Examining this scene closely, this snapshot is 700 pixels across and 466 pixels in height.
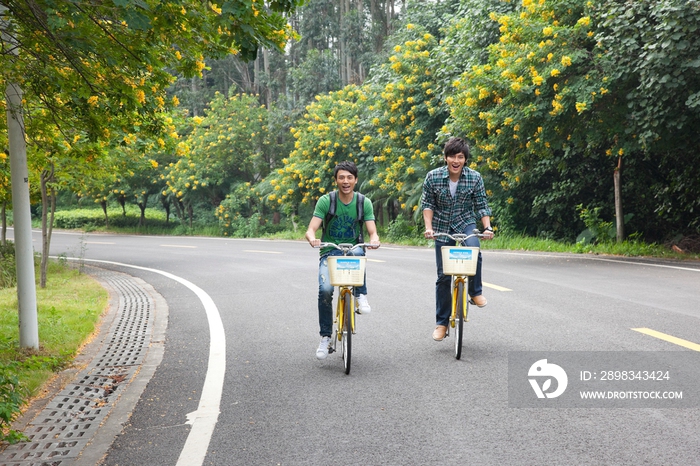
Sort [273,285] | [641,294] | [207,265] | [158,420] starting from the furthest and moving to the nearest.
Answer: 1. [207,265]
2. [273,285]
3. [641,294]
4. [158,420]

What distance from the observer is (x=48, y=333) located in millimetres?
8219

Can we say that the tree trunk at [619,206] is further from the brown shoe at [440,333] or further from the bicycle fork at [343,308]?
the bicycle fork at [343,308]

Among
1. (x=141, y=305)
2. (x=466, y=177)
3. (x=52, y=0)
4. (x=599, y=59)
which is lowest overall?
(x=141, y=305)

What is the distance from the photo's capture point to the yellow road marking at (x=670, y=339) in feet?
21.0

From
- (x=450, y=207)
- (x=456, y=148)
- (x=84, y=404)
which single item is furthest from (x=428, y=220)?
(x=84, y=404)

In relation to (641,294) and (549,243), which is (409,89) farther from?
(641,294)

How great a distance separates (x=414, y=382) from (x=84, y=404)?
2.51 m

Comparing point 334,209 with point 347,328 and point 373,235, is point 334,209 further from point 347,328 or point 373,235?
point 347,328

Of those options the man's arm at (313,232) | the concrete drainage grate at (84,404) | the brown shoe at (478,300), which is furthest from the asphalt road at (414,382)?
the man's arm at (313,232)

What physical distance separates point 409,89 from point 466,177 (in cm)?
1755

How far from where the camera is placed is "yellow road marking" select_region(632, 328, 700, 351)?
252 inches

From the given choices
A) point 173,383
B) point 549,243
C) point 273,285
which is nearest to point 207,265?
point 273,285

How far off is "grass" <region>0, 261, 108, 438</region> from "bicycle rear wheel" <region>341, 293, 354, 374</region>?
245cm

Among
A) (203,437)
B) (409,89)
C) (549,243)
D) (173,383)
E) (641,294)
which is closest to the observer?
(203,437)
